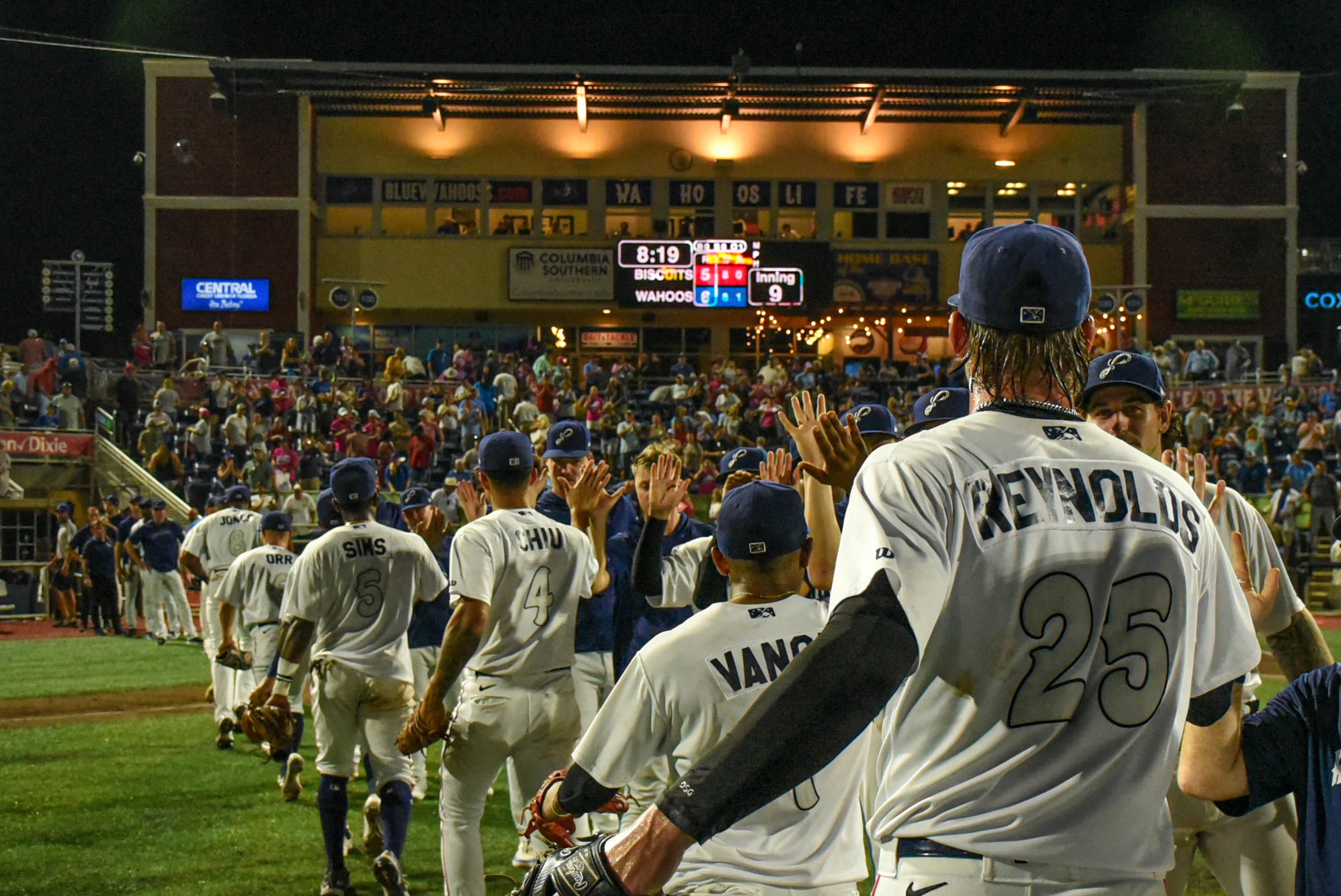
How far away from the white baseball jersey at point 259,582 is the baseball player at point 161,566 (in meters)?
9.82

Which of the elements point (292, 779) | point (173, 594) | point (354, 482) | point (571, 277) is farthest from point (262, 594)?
point (571, 277)

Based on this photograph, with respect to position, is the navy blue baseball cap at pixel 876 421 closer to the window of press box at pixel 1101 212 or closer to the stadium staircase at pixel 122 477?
the stadium staircase at pixel 122 477

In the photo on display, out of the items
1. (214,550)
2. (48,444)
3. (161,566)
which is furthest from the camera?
(48,444)

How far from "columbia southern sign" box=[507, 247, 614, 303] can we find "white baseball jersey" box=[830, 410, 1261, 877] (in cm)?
3877

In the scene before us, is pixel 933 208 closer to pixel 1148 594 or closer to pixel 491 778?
pixel 491 778

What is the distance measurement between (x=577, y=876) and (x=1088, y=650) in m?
0.90

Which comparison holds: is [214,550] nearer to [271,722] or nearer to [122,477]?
[271,722]

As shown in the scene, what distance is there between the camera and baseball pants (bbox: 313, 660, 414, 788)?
723 centimetres

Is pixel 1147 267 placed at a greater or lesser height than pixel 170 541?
greater

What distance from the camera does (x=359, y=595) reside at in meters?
7.29

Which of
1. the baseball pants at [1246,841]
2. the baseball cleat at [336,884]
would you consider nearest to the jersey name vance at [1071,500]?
the baseball pants at [1246,841]

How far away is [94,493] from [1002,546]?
29.3 meters

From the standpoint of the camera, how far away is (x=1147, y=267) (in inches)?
1640

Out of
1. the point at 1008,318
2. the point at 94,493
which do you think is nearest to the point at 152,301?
the point at 94,493
